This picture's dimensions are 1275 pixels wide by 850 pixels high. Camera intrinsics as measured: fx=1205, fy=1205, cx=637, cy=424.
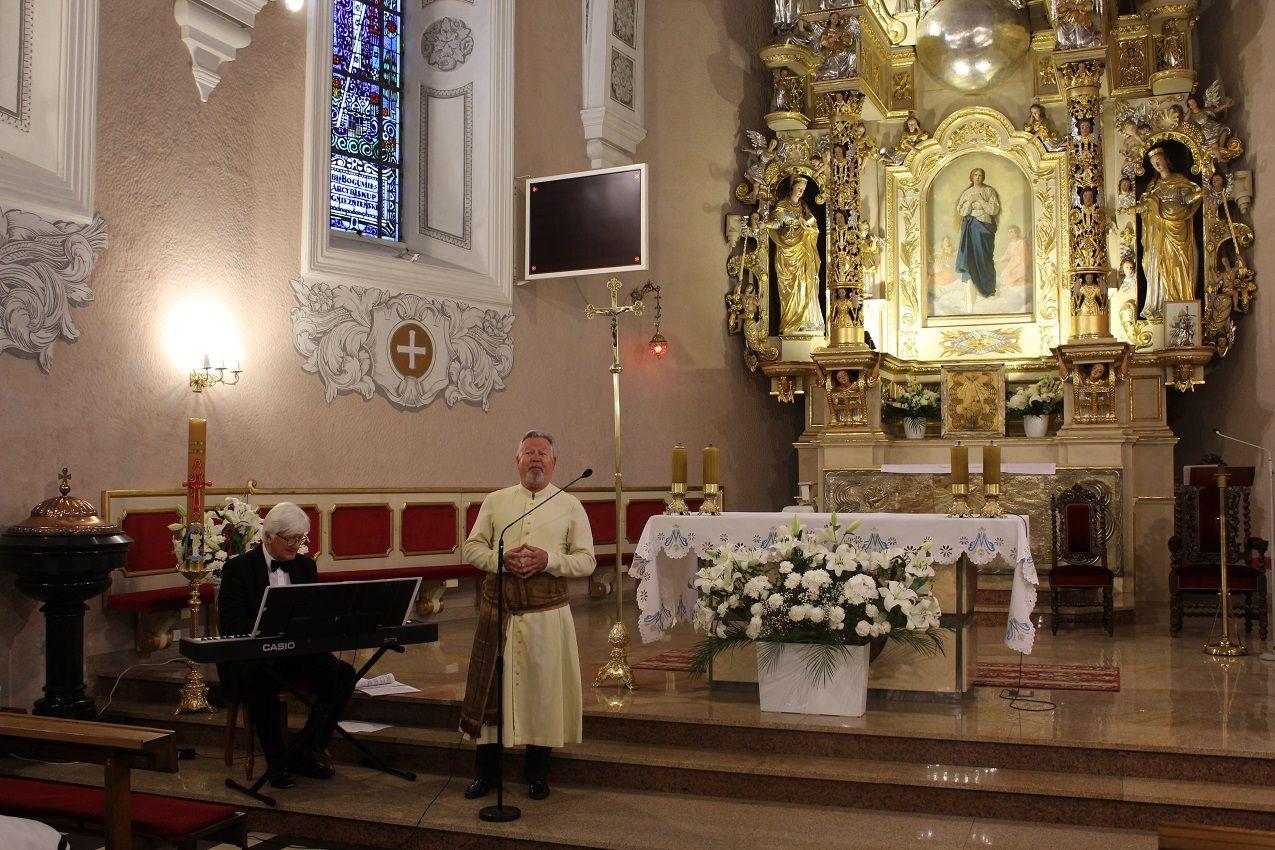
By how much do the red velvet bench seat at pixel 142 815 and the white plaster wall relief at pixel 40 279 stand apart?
3.31 meters

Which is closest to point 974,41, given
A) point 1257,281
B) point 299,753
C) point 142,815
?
point 1257,281

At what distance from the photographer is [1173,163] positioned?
12.2 metres

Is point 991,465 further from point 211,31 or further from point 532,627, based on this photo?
point 211,31

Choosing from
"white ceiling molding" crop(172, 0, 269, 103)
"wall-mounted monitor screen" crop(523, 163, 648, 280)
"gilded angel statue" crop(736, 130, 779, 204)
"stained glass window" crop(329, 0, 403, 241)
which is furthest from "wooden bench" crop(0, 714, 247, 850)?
"gilded angel statue" crop(736, 130, 779, 204)

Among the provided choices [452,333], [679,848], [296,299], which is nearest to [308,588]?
[679,848]

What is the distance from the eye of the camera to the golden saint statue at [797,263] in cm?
1294

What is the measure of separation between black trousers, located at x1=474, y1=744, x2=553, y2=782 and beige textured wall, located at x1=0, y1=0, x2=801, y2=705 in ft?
10.3

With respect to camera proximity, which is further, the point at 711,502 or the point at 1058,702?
the point at 711,502

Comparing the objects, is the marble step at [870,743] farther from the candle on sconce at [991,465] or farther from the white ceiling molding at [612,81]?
the white ceiling molding at [612,81]

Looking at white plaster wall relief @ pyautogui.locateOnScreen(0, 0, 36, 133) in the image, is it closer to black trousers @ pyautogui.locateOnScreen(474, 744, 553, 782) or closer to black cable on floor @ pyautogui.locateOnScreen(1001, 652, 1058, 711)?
black trousers @ pyautogui.locateOnScreen(474, 744, 553, 782)

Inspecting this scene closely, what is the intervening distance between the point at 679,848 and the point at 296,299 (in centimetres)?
551

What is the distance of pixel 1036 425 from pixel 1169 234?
2212 mm

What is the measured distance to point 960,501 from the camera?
6926mm

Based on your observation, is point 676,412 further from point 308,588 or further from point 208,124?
point 308,588
